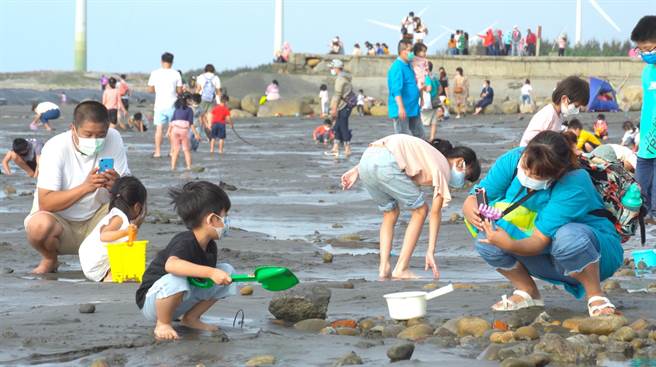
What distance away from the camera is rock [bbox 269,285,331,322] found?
6371 mm

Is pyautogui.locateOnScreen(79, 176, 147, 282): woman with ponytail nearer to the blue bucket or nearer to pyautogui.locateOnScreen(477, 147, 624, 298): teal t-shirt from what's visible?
pyautogui.locateOnScreen(477, 147, 624, 298): teal t-shirt

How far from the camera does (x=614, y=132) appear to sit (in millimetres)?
27328

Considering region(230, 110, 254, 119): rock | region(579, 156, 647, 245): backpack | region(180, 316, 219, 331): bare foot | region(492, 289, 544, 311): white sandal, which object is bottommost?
region(230, 110, 254, 119): rock

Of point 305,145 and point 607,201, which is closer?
point 607,201

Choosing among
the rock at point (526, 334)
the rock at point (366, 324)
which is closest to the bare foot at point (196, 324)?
the rock at point (366, 324)

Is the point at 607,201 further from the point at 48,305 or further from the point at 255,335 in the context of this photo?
the point at 48,305

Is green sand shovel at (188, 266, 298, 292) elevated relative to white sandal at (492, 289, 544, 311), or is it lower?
elevated

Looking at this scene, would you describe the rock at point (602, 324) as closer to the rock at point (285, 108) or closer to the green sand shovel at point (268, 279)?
the green sand shovel at point (268, 279)

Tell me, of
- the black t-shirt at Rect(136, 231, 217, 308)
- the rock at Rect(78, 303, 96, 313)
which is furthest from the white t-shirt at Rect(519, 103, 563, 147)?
the rock at Rect(78, 303, 96, 313)

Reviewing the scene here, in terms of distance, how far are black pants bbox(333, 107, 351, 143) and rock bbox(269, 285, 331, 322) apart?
15510mm

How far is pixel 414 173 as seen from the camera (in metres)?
8.50

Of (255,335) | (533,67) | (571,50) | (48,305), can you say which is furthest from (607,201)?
(571,50)

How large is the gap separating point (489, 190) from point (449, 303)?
740 mm

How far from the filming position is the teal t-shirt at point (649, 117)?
984 cm
